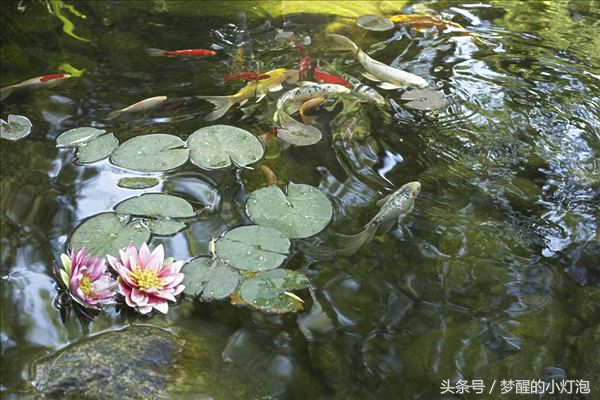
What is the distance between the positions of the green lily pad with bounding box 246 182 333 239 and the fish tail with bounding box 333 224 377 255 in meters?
0.08

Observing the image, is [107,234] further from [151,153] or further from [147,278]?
[151,153]

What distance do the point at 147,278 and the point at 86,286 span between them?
20 centimetres

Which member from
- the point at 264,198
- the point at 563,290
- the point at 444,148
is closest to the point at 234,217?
the point at 264,198

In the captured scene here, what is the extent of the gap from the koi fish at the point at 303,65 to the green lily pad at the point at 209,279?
1.41 m

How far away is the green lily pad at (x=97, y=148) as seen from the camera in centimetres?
254

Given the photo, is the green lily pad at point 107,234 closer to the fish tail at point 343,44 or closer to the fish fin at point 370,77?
the fish fin at point 370,77

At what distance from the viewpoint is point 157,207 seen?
2.24m

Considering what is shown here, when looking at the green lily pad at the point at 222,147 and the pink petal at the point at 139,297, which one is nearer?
the pink petal at the point at 139,297

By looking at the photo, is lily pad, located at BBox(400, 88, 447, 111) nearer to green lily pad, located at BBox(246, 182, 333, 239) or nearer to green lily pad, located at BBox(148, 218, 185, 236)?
green lily pad, located at BBox(246, 182, 333, 239)

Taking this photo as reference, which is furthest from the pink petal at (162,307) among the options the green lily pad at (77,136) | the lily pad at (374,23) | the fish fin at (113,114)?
the lily pad at (374,23)

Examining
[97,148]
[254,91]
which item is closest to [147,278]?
[97,148]

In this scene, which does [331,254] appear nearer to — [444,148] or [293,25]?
[444,148]

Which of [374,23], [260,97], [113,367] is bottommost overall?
[113,367]

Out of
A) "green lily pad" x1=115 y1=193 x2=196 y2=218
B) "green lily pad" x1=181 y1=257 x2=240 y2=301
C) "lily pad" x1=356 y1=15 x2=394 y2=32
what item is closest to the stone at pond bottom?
"green lily pad" x1=181 y1=257 x2=240 y2=301
